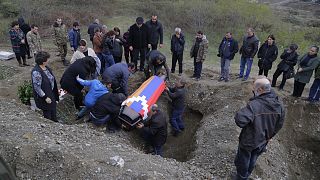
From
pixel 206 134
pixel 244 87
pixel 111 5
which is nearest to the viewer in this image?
pixel 206 134

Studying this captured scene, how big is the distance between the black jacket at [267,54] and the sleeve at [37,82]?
6.31 meters

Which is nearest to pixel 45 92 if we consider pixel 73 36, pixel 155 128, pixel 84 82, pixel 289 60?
pixel 84 82

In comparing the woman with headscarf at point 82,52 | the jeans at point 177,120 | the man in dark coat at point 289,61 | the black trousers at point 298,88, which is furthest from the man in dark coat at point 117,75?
the black trousers at point 298,88

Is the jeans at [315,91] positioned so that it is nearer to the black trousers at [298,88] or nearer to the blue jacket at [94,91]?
the black trousers at [298,88]

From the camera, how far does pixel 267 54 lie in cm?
905

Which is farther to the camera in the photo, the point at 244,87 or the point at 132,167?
the point at 244,87

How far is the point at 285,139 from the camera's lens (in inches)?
305

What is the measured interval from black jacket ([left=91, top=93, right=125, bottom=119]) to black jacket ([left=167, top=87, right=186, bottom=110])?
5.12 feet

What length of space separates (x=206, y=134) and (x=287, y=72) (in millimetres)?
3565

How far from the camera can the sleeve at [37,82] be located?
5.94 m

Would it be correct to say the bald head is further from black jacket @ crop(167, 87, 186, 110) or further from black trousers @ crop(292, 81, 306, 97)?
black trousers @ crop(292, 81, 306, 97)

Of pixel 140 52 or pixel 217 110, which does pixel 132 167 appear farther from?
pixel 140 52

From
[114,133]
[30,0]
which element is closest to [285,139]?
[114,133]

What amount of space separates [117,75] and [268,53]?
15.1ft
